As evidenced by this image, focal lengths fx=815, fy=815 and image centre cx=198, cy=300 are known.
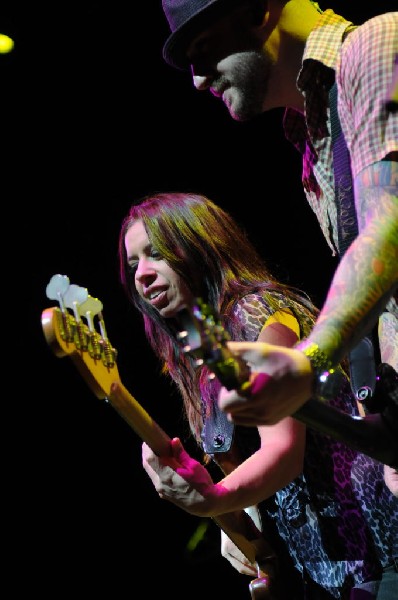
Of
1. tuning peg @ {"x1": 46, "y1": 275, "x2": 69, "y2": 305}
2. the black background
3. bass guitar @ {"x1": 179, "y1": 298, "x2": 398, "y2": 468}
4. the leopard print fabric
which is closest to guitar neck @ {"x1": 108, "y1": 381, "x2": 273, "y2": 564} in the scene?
the leopard print fabric

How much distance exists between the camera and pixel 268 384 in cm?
121

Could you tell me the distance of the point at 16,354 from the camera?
4.47 m

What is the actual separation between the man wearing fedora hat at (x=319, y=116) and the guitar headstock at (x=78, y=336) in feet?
1.83

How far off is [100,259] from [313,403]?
310 centimetres

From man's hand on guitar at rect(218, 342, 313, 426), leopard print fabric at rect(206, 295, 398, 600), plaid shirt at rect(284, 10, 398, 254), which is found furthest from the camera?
leopard print fabric at rect(206, 295, 398, 600)

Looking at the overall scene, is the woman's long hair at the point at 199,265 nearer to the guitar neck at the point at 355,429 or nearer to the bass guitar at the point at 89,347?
the bass guitar at the point at 89,347

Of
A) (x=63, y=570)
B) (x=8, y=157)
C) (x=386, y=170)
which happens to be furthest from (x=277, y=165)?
(x=386, y=170)

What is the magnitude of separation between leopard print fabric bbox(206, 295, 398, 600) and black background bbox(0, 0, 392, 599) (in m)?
2.02

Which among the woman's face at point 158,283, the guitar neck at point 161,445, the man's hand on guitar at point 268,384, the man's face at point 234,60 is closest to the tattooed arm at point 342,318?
the man's hand on guitar at point 268,384

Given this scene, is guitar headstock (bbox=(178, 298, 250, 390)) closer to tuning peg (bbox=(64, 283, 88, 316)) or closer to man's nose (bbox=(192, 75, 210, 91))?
tuning peg (bbox=(64, 283, 88, 316))

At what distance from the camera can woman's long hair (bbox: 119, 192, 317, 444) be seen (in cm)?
252

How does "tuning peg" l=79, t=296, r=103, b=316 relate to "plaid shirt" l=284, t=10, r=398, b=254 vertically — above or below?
below

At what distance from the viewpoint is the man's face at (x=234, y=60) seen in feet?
5.85

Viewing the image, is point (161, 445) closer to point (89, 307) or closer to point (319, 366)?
point (89, 307)
